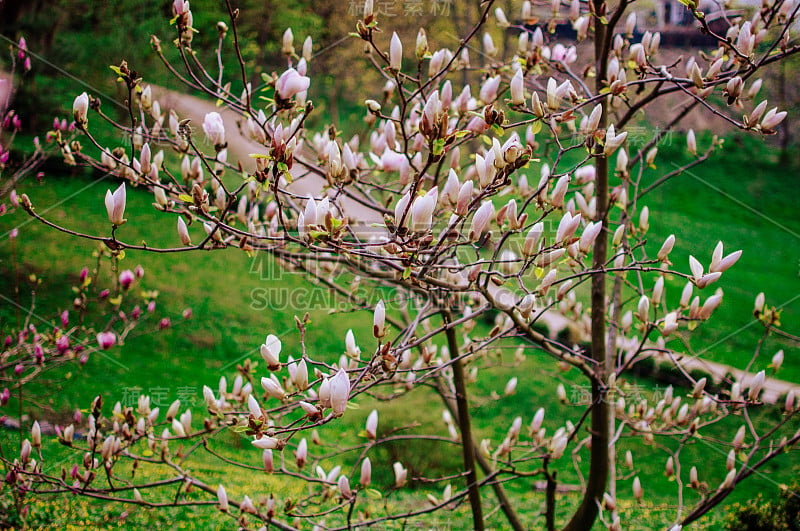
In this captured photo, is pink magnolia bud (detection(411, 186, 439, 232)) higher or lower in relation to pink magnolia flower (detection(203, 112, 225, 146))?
lower

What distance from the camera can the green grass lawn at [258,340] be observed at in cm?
188

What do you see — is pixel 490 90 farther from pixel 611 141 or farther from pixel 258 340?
pixel 258 340

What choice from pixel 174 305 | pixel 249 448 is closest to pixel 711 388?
pixel 249 448

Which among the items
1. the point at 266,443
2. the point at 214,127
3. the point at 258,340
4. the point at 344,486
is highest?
the point at 214,127

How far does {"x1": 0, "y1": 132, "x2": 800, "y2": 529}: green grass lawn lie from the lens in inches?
73.9

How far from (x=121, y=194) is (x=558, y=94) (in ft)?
1.91

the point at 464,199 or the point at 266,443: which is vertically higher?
the point at 464,199

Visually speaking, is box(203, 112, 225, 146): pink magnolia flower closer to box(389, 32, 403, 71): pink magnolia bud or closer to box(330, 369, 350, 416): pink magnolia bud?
box(389, 32, 403, 71): pink magnolia bud

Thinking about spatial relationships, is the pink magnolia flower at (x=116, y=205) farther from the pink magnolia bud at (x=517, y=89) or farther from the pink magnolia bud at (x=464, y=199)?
the pink magnolia bud at (x=517, y=89)

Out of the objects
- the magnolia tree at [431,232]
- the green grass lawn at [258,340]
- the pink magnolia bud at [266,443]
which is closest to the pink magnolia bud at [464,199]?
the magnolia tree at [431,232]

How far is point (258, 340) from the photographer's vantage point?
103 inches

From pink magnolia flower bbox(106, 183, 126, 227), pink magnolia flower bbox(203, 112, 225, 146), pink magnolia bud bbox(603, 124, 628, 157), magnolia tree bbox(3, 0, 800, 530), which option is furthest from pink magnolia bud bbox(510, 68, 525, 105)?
pink magnolia flower bbox(106, 183, 126, 227)

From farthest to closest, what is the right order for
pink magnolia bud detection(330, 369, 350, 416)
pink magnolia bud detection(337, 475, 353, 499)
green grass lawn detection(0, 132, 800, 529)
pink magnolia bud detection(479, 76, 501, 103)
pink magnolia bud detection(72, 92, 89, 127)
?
green grass lawn detection(0, 132, 800, 529) < pink magnolia bud detection(479, 76, 501, 103) < pink magnolia bud detection(337, 475, 353, 499) < pink magnolia bud detection(72, 92, 89, 127) < pink magnolia bud detection(330, 369, 350, 416)

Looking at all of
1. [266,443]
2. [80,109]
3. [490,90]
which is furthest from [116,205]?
[490,90]
